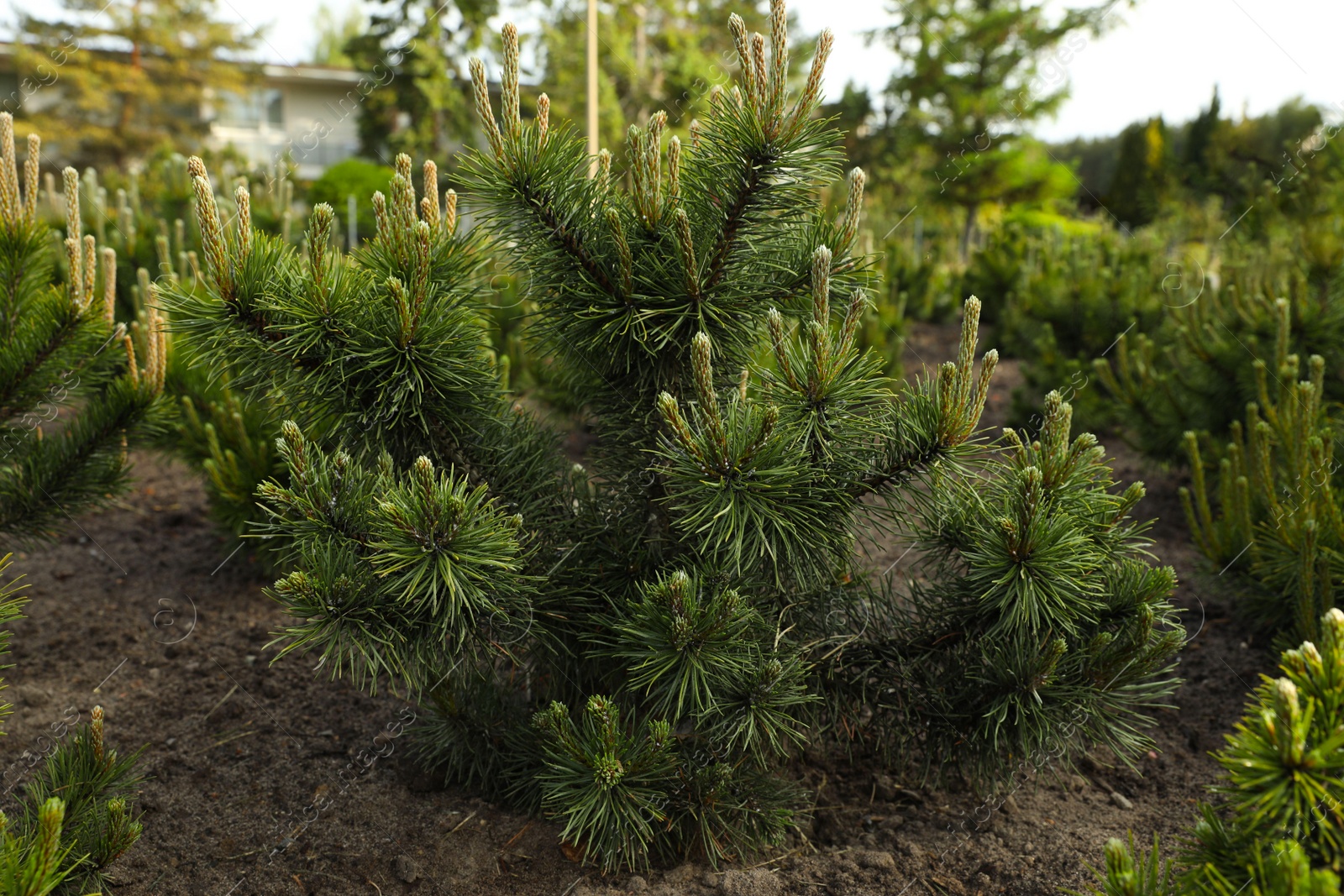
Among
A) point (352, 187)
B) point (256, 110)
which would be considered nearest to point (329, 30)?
point (256, 110)

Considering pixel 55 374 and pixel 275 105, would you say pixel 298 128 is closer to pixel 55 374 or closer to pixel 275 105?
pixel 275 105

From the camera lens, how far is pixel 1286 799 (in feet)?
4.33

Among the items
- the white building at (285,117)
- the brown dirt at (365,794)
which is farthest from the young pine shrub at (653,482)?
the white building at (285,117)

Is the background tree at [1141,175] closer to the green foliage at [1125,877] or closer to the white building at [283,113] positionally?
the green foliage at [1125,877]

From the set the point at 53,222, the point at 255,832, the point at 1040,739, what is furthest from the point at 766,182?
the point at 53,222

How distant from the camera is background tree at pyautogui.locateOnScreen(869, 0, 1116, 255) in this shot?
20.6 m

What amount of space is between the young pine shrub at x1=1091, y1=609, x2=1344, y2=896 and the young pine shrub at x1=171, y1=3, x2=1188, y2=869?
629 mm

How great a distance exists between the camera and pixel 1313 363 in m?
3.21

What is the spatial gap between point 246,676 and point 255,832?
41.1 inches

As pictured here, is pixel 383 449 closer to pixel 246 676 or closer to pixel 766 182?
pixel 766 182

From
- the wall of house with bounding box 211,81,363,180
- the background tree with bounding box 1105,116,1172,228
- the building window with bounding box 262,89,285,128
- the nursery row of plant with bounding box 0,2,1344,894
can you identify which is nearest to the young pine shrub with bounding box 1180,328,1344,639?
the nursery row of plant with bounding box 0,2,1344,894

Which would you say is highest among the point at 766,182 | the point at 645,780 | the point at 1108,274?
the point at 766,182

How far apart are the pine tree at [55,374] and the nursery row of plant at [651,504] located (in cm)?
1

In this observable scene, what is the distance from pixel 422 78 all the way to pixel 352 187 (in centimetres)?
895
